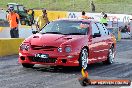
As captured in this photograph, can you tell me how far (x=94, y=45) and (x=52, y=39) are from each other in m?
1.67

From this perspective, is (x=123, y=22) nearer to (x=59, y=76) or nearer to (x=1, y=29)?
(x=1, y=29)

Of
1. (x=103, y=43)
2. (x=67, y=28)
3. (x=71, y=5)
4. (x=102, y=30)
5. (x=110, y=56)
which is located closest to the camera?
(x=67, y=28)

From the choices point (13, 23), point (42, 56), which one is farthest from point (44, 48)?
point (13, 23)

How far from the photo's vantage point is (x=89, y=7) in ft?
175

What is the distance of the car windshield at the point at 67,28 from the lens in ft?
43.8

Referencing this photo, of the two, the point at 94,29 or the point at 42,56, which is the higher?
the point at 94,29

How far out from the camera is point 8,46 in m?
17.0

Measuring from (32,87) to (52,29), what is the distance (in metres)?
4.20

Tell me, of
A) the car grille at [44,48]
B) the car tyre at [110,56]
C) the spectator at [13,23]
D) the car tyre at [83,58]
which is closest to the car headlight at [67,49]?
the car grille at [44,48]

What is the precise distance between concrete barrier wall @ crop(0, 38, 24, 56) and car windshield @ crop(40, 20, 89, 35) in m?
3.28

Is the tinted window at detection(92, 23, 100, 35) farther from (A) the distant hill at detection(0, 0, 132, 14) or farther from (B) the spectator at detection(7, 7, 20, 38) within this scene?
(A) the distant hill at detection(0, 0, 132, 14)

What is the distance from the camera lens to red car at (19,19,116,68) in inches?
481

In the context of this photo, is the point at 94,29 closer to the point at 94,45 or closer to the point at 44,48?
the point at 94,45

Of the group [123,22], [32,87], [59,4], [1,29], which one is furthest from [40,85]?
[59,4]
